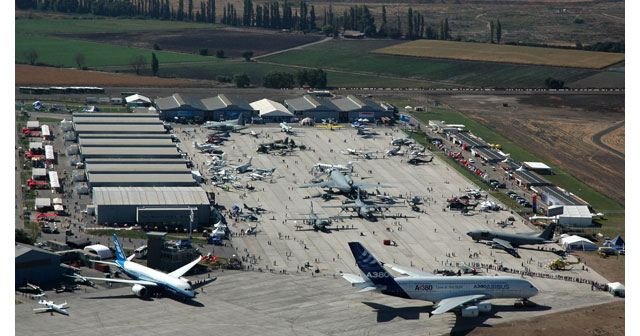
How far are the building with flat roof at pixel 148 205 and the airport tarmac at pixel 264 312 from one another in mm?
28766

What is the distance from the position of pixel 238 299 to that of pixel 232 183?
63865 mm

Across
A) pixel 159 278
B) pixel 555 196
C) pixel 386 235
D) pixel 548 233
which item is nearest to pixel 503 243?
pixel 548 233

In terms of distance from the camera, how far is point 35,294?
123 meters

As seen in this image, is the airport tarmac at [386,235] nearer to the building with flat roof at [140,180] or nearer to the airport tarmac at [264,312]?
the building with flat roof at [140,180]

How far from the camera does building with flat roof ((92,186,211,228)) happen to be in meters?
156

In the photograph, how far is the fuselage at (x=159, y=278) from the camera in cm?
12162

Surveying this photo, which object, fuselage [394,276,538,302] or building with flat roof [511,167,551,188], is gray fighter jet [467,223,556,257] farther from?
building with flat roof [511,167,551,188]

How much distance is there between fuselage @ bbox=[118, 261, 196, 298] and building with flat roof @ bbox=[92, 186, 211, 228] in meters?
27.1

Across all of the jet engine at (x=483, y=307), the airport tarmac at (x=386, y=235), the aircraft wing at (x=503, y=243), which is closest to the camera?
the jet engine at (x=483, y=307)

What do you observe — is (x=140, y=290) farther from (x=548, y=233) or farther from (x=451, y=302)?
(x=548, y=233)

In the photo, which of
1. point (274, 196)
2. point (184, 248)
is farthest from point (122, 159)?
point (184, 248)

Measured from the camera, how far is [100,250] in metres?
138

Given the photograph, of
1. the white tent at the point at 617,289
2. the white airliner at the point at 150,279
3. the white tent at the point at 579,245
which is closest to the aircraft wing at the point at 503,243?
the white tent at the point at 579,245

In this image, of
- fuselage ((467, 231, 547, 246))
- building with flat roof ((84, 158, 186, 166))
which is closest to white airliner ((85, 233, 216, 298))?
fuselage ((467, 231, 547, 246))
